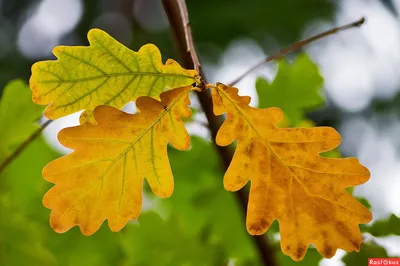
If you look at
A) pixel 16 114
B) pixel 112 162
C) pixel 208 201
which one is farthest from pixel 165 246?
pixel 112 162

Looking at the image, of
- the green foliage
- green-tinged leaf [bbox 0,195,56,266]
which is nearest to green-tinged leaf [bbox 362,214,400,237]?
the green foliage

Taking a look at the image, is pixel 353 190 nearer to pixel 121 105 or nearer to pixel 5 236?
pixel 121 105

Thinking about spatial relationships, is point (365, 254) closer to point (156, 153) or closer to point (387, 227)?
point (387, 227)

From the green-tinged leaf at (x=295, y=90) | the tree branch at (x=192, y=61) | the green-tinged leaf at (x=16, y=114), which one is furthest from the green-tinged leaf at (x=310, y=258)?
the green-tinged leaf at (x=16, y=114)

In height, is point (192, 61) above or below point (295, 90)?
above

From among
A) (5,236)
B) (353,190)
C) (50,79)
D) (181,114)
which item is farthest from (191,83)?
(5,236)

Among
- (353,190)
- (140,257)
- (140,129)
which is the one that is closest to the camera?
(140,129)
